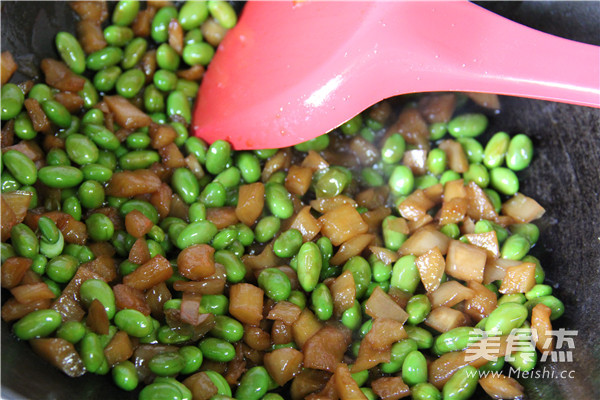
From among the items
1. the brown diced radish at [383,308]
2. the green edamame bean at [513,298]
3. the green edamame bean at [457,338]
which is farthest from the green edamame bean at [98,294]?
the green edamame bean at [513,298]

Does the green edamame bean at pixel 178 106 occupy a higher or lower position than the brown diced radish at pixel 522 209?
higher

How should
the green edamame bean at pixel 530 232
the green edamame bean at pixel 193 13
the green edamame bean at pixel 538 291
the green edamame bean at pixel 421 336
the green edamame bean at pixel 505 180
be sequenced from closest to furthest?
the green edamame bean at pixel 421 336
the green edamame bean at pixel 538 291
the green edamame bean at pixel 530 232
the green edamame bean at pixel 505 180
the green edamame bean at pixel 193 13

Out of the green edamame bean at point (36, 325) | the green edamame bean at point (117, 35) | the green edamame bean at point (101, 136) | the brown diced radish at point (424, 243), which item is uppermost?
the green edamame bean at point (117, 35)

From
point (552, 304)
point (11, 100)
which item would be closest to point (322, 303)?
point (552, 304)

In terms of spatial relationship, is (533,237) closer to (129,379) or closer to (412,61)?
(412,61)

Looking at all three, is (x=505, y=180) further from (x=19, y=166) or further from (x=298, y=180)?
(x=19, y=166)

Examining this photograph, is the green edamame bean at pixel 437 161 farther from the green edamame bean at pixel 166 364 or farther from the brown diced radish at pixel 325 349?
the green edamame bean at pixel 166 364
